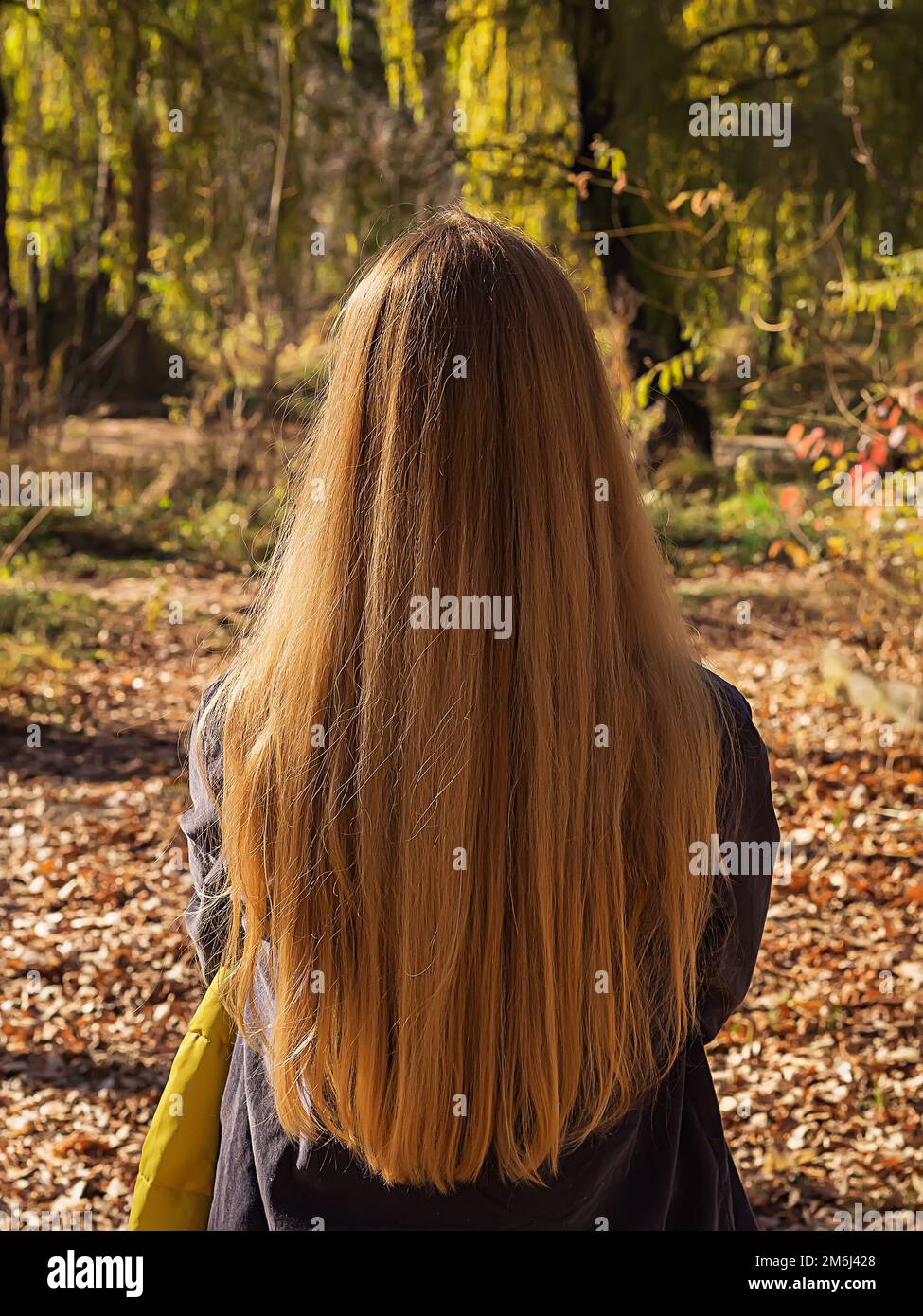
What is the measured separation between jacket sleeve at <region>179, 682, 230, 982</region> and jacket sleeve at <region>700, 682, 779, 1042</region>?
530mm

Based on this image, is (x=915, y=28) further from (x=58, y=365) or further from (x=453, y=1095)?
(x=453, y=1095)

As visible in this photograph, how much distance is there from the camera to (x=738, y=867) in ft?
4.07

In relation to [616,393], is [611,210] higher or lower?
higher

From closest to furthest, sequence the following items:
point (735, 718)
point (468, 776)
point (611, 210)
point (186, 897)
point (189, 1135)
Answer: point (468, 776) < point (735, 718) < point (189, 1135) < point (186, 897) < point (611, 210)

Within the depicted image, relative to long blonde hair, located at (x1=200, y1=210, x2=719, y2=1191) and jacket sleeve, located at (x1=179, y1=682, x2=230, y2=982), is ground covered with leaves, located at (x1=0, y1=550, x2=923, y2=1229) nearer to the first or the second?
jacket sleeve, located at (x1=179, y1=682, x2=230, y2=982)

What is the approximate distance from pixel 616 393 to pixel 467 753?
2791mm

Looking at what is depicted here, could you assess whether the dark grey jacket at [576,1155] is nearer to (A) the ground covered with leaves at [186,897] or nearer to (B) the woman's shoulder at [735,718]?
(B) the woman's shoulder at [735,718]

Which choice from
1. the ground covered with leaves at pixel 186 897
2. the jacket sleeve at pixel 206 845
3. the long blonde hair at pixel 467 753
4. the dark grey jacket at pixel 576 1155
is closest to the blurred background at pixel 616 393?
the ground covered with leaves at pixel 186 897

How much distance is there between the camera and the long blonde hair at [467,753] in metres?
1.12

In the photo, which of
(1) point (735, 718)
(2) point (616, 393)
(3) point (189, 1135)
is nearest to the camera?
(1) point (735, 718)

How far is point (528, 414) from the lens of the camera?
1.13m

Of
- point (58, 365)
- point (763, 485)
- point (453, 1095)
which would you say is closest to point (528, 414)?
→ point (453, 1095)

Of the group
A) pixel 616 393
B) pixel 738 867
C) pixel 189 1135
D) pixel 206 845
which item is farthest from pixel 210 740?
pixel 616 393

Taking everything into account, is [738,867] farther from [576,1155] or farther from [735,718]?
[576,1155]
